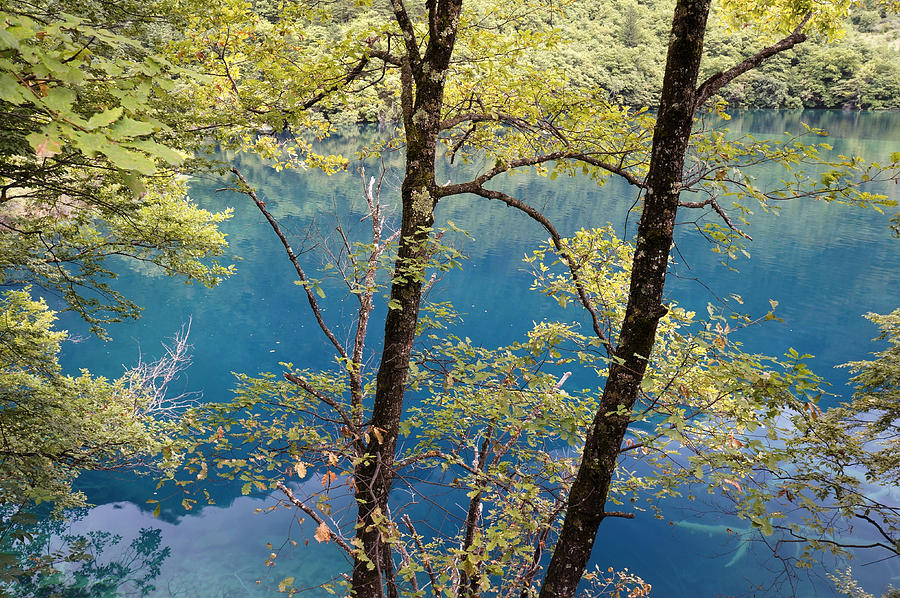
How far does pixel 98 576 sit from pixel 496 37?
1132 cm

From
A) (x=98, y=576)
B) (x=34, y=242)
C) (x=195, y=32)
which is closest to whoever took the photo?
(x=195, y=32)

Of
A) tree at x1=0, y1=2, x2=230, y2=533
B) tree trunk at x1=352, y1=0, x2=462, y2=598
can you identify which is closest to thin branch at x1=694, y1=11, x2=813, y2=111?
tree trunk at x1=352, y1=0, x2=462, y2=598

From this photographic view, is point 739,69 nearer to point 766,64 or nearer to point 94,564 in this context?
point 94,564

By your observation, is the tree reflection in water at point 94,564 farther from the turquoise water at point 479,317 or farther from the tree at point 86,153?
the tree at point 86,153

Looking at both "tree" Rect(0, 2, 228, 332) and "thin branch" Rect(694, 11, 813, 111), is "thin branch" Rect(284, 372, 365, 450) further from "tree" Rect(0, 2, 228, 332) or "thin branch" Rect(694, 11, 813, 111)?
"thin branch" Rect(694, 11, 813, 111)

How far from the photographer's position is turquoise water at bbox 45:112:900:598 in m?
11.2

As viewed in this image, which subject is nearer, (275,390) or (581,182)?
(275,390)

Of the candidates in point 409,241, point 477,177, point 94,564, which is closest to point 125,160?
point 409,241

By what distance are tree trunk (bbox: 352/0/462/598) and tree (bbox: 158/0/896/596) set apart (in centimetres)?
1

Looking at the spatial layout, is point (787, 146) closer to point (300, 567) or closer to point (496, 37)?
point (496, 37)

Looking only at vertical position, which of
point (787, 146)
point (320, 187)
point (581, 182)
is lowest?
point (787, 146)

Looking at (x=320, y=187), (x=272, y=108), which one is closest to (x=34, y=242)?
(x=272, y=108)

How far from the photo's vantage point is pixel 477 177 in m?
4.70

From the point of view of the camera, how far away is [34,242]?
20.3 ft
